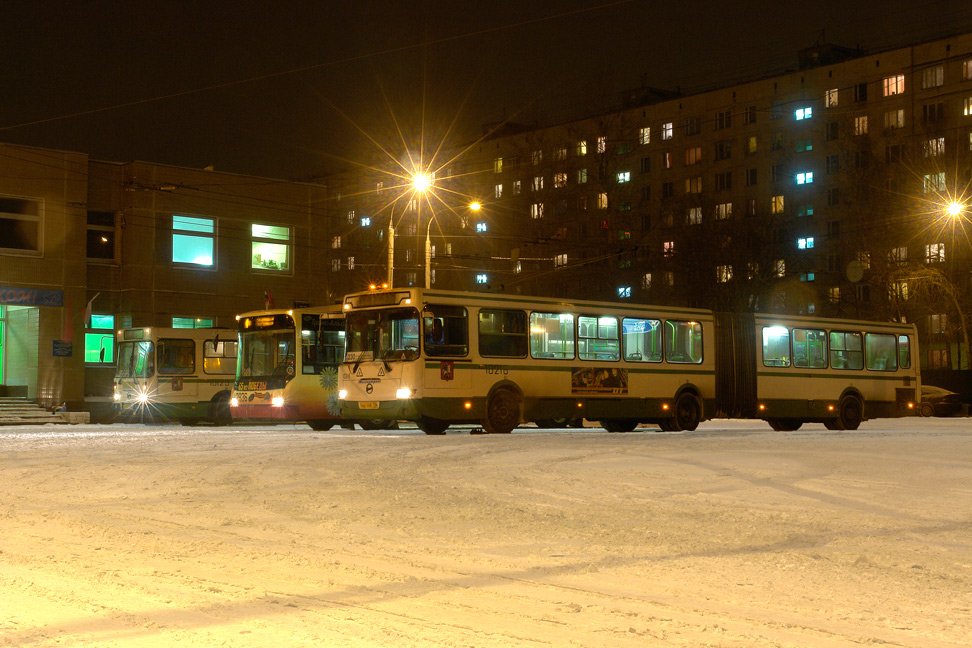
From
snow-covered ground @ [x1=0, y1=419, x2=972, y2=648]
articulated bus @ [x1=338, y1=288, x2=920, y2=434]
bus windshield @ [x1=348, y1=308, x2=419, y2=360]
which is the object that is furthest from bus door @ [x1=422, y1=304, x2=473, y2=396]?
snow-covered ground @ [x1=0, y1=419, x2=972, y2=648]

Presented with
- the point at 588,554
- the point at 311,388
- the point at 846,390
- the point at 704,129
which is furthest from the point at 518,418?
the point at 704,129

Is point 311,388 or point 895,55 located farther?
point 895,55

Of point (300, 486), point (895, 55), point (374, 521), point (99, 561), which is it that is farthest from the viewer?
point (895, 55)

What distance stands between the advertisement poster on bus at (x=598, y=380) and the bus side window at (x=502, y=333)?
1539 millimetres

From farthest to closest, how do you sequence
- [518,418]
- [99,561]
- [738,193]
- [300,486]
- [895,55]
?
[738,193]
[895,55]
[518,418]
[300,486]
[99,561]

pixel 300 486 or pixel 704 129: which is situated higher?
pixel 704 129

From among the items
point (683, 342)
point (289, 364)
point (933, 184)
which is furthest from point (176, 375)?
point (933, 184)

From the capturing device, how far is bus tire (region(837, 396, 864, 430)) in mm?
29562

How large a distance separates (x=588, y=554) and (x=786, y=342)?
21.7 metres

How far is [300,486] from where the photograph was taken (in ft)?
41.5

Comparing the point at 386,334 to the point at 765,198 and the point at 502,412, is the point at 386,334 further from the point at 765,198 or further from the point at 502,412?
the point at 765,198

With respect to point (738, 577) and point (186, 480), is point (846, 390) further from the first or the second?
point (738, 577)

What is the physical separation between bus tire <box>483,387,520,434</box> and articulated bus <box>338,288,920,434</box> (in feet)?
0.09

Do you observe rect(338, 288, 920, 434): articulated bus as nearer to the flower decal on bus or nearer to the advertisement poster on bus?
the advertisement poster on bus
